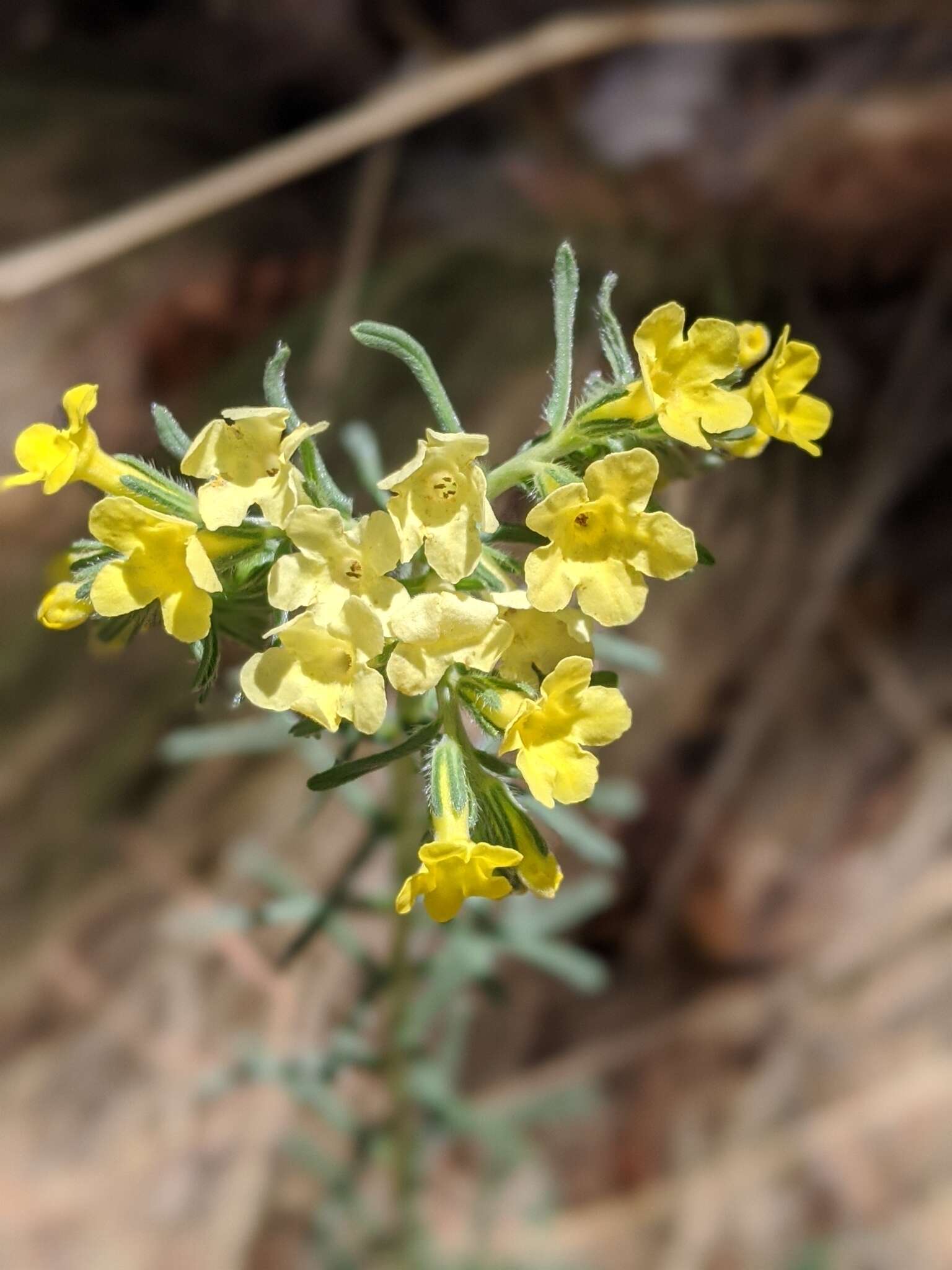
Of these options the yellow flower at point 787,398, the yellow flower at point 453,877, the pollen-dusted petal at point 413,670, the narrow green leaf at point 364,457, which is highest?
the narrow green leaf at point 364,457

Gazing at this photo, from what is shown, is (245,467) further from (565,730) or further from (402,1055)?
(402,1055)

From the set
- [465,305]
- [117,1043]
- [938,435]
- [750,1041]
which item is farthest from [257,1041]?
[938,435]

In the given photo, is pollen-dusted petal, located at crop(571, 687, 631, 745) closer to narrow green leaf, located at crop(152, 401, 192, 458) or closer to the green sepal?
the green sepal

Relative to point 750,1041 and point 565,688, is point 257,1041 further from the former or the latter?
point 565,688

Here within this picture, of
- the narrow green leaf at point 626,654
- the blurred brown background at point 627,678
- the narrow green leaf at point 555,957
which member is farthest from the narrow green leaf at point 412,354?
the blurred brown background at point 627,678

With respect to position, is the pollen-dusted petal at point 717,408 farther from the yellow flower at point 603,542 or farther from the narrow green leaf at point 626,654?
the narrow green leaf at point 626,654

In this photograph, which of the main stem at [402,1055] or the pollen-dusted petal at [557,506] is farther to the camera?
the main stem at [402,1055]

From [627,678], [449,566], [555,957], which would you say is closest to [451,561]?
[449,566]
